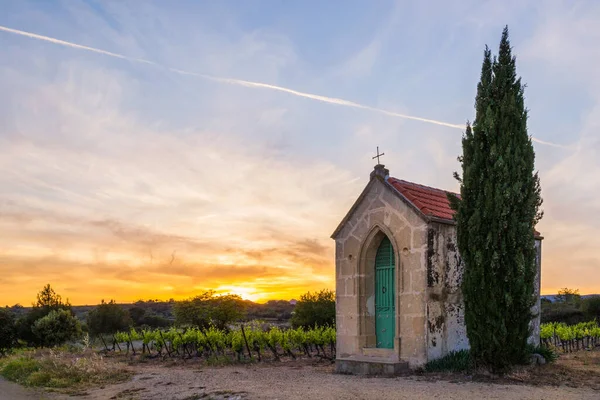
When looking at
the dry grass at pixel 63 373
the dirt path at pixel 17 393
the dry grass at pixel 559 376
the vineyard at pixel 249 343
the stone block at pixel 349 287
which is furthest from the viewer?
the vineyard at pixel 249 343

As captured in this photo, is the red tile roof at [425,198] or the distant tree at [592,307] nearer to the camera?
the red tile roof at [425,198]

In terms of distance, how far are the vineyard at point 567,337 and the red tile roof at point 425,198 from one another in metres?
7.87

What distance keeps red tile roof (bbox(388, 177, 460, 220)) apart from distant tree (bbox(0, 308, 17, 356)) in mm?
21873

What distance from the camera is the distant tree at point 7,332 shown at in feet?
93.2

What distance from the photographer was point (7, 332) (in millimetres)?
28578

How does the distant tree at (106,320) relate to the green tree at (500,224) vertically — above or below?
below

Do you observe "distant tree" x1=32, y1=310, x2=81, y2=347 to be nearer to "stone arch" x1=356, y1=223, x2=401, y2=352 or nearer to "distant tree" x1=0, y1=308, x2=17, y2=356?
"distant tree" x1=0, y1=308, x2=17, y2=356

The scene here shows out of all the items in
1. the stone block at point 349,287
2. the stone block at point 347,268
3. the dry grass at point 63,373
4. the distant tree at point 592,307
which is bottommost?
the dry grass at point 63,373

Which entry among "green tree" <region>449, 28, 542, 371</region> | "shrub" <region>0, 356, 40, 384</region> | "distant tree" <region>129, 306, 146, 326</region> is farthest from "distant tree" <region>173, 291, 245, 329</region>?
"green tree" <region>449, 28, 542, 371</region>

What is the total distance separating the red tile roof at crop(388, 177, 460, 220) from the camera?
1529 centimetres

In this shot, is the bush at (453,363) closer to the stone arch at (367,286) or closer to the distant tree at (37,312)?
the stone arch at (367,286)

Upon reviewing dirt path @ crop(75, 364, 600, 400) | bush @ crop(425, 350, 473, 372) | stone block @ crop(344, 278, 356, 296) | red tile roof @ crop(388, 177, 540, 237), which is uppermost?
red tile roof @ crop(388, 177, 540, 237)

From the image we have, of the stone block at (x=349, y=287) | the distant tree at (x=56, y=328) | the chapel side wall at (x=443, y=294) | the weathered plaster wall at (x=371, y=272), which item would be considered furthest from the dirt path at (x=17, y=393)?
the distant tree at (x=56, y=328)

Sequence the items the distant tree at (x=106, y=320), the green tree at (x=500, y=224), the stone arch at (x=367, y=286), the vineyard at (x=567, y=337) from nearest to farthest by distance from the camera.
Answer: the green tree at (x=500, y=224)
the stone arch at (x=367, y=286)
the vineyard at (x=567, y=337)
the distant tree at (x=106, y=320)
